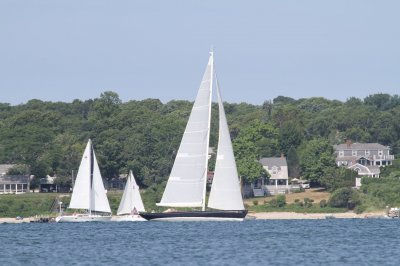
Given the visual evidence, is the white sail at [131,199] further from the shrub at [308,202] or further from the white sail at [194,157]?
the shrub at [308,202]

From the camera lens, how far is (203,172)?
86125 mm

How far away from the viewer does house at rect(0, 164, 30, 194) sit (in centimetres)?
13288

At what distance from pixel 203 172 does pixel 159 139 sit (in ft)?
167

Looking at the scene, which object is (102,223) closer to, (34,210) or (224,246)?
(34,210)

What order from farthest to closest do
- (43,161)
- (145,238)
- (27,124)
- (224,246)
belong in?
(27,124)
(43,161)
(145,238)
(224,246)

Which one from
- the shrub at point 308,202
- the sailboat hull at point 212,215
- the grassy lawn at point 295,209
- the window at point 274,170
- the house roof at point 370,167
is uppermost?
the house roof at point 370,167

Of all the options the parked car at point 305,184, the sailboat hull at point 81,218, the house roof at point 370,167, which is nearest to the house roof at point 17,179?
the parked car at point 305,184

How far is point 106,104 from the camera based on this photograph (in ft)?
521

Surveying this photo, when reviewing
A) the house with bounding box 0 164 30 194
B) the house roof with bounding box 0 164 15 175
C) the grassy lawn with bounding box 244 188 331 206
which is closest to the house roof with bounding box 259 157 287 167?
the grassy lawn with bounding box 244 188 331 206

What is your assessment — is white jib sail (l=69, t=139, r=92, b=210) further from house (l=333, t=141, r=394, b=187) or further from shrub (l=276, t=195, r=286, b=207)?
house (l=333, t=141, r=394, b=187)

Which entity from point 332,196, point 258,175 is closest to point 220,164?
point 332,196

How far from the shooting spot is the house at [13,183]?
436 feet

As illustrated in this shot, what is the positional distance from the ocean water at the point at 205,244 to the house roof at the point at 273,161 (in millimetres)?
41084

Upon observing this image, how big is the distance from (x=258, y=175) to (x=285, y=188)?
4.98 metres
